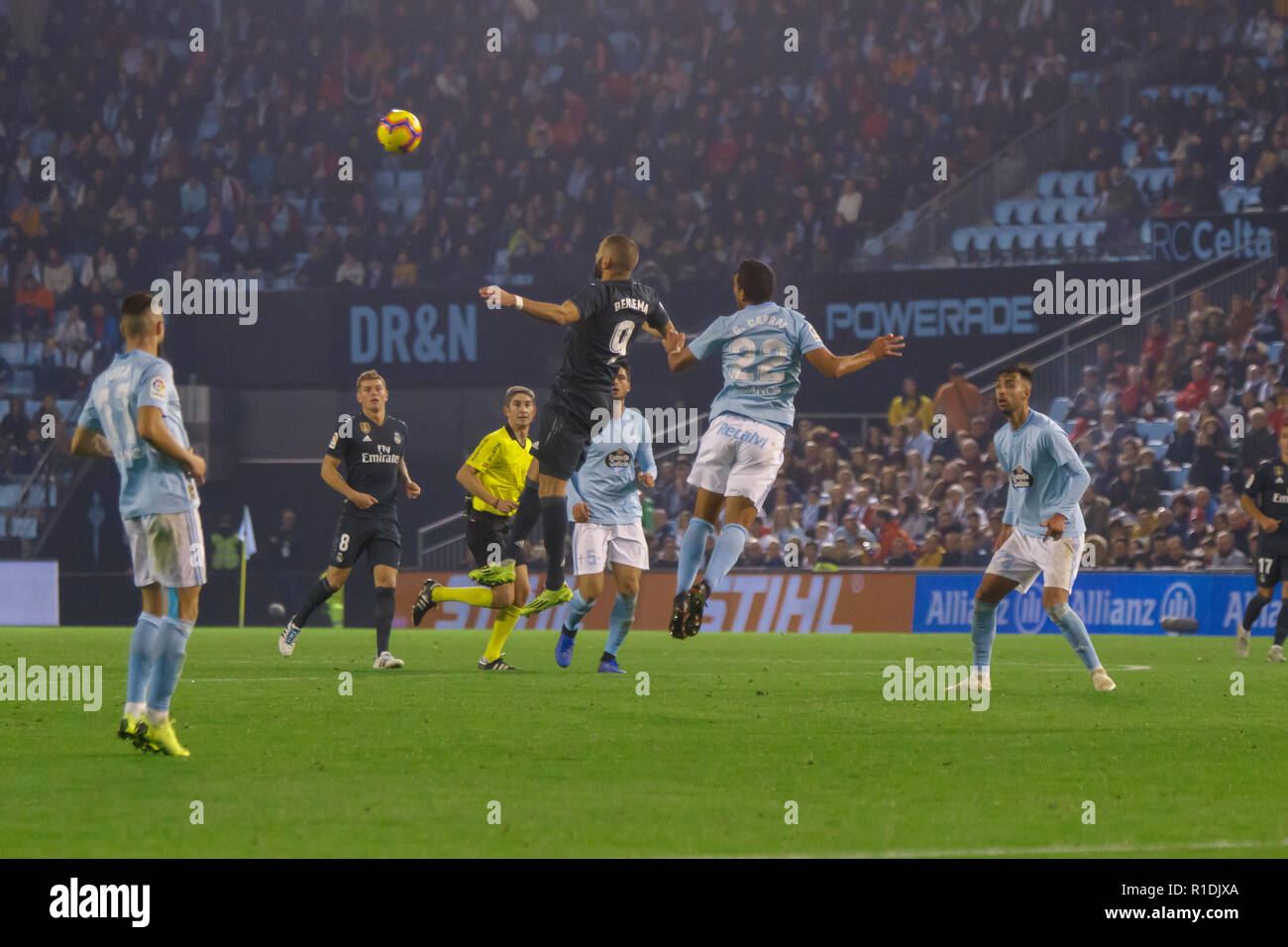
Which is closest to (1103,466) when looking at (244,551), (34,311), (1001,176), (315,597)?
(1001,176)

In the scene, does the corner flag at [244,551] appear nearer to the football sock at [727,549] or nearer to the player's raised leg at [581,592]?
the player's raised leg at [581,592]

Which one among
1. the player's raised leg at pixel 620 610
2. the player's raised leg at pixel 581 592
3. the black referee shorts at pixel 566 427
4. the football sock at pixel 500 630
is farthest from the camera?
the player's raised leg at pixel 581 592

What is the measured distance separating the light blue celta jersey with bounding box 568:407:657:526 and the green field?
155 cm

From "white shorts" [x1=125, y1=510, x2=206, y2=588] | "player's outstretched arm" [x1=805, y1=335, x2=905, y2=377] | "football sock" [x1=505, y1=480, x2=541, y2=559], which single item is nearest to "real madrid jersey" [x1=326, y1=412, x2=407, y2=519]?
"football sock" [x1=505, y1=480, x2=541, y2=559]

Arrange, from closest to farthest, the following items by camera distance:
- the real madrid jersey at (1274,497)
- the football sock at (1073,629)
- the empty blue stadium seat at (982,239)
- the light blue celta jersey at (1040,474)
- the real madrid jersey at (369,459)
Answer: the light blue celta jersey at (1040,474)
the football sock at (1073,629)
the real madrid jersey at (369,459)
the real madrid jersey at (1274,497)
the empty blue stadium seat at (982,239)

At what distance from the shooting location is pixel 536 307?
1030 cm

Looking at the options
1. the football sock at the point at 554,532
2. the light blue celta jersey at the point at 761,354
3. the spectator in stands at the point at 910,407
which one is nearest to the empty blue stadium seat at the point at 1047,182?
the spectator in stands at the point at 910,407

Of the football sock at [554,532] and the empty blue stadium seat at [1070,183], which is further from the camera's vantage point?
the empty blue stadium seat at [1070,183]

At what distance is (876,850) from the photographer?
607 cm

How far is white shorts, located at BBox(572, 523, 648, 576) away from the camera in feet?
49.1

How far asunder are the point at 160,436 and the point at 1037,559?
22.1 ft

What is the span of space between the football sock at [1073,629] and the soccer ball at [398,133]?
866 cm

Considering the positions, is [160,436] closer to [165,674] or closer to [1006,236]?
[165,674]

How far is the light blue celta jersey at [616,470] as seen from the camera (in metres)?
14.9
